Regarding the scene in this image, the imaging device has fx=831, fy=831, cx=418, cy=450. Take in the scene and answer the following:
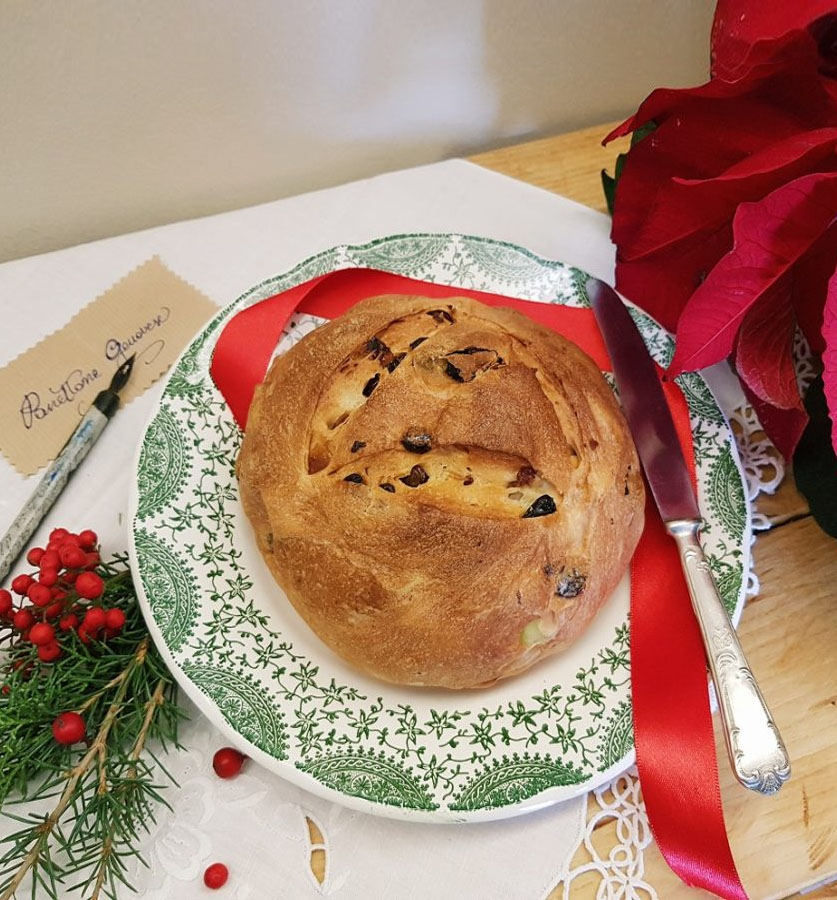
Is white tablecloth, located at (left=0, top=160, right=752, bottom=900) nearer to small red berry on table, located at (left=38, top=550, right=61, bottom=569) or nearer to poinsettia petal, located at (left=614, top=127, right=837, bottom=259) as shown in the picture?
small red berry on table, located at (left=38, top=550, right=61, bottom=569)

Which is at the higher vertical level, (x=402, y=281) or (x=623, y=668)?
(x=402, y=281)

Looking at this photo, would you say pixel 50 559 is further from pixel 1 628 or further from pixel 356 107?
pixel 356 107

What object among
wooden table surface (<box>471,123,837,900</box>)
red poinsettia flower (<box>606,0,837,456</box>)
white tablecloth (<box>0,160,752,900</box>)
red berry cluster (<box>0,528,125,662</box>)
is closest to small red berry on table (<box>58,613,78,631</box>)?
red berry cluster (<box>0,528,125,662</box>)

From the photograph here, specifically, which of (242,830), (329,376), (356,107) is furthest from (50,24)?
(242,830)

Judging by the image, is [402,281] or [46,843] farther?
[402,281]

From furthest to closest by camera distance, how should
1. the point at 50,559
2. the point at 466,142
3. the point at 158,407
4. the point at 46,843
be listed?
the point at 466,142 < the point at 158,407 < the point at 50,559 < the point at 46,843

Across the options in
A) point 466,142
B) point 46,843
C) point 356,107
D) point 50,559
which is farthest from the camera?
point 466,142

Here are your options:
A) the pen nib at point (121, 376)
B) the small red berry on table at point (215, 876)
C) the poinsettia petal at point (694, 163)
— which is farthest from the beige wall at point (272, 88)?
the small red berry on table at point (215, 876)
